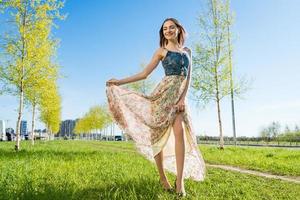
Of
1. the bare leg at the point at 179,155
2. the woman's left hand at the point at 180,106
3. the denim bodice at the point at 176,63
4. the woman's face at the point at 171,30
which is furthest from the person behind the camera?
the woman's face at the point at 171,30

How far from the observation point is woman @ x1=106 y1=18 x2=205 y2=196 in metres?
5.84

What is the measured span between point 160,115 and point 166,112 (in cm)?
14

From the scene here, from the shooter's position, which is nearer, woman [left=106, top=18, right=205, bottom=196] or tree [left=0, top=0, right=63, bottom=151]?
woman [left=106, top=18, right=205, bottom=196]

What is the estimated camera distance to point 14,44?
21.8 m

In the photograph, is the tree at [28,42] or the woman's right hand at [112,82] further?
the tree at [28,42]

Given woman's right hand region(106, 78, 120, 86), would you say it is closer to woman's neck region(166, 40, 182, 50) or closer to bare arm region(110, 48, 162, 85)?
bare arm region(110, 48, 162, 85)

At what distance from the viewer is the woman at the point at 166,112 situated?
19.2 ft

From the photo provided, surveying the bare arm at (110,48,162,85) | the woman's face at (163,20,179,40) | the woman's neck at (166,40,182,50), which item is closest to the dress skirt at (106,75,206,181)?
the bare arm at (110,48,162,85)

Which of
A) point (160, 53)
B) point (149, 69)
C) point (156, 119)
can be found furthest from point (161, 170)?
point (160, 53)

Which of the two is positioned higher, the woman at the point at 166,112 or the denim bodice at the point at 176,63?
the denim bodice at the point at 176,63

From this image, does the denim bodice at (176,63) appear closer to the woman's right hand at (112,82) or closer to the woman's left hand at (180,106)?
the woman's left hand at (180,106)

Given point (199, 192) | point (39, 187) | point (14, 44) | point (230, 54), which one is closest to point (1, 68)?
point (14, 44)

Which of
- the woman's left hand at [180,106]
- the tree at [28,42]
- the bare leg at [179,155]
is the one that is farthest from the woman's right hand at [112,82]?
the tree at [28,42]

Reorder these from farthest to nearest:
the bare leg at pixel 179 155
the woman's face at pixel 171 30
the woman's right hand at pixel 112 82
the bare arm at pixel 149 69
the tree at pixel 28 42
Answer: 1. the tree at pixel 28 42
2. the woman's right hand at pixel 112 82
3. the bare arm at pixel 149 69
4. the woman's face at pixel 171 30
5. the bare leg at pixel 179 155
